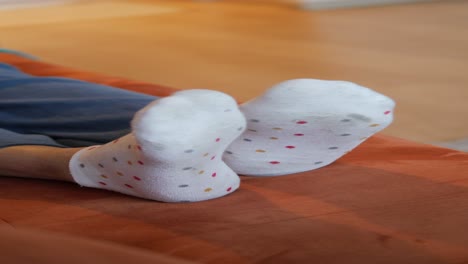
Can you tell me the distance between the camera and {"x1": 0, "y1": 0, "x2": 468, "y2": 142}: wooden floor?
216 centimetres

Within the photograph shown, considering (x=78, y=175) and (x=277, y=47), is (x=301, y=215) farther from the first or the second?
(x=277, y=47)

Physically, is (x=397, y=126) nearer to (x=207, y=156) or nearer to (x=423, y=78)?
(x=423, y=78)

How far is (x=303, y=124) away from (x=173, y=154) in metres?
0.20

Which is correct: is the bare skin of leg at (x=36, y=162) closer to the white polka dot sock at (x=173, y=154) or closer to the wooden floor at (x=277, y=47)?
the white polka dot sock at (x=173, y=154)

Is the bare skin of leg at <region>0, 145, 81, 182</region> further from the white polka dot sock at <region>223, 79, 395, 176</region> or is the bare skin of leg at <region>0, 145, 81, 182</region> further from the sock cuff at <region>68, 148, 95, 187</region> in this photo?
the white polka dot sock at <region>223, 79, 395, 176</region>

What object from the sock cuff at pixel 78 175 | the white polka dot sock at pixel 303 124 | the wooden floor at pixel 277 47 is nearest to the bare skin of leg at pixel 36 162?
the sock cuff at pixel 78 175

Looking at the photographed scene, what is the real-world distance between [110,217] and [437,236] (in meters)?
0.36

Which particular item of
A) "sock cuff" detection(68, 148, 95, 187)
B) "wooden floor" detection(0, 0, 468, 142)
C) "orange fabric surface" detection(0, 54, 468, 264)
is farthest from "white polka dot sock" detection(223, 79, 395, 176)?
"wooden floor" detection(0, 0, 468, 142)

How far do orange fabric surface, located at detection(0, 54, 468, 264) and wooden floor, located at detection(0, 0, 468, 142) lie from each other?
0.67 m

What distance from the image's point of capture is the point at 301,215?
0.86 metres

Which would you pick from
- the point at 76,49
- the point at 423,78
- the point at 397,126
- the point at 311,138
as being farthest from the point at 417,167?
the point at 76,49

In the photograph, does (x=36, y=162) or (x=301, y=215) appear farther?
(x=36, y=162)

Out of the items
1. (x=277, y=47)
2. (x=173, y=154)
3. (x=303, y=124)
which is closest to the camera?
(x=173, y=154)

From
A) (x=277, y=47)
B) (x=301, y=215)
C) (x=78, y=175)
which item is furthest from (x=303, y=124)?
(x=277, y=47)
